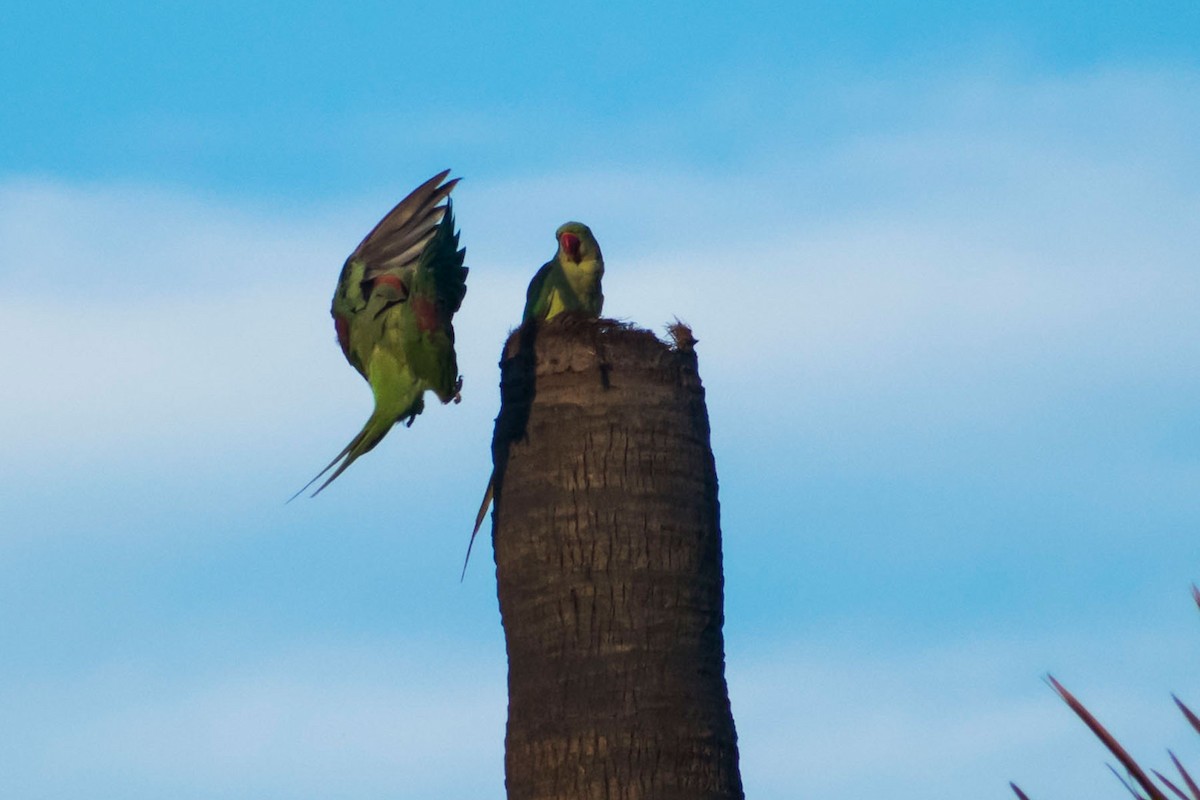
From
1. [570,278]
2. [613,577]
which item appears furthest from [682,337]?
[570,278]

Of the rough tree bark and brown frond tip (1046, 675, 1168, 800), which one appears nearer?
brown frond tip (1046, 675, 1168, 800)

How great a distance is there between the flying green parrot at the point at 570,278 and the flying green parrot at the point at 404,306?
306cm

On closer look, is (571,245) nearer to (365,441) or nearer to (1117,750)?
(365,441)

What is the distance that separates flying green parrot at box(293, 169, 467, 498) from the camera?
6.75 metres

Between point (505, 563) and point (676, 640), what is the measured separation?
0.70m

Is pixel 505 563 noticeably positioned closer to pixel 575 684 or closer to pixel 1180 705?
pixel 575 684

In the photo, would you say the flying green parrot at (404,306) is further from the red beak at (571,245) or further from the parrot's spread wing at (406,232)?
the red beak at (571,245)

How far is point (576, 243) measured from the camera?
10.4 meters

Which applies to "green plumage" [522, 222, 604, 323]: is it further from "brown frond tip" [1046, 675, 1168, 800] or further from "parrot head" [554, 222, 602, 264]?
"brown frond tip" [1046, 675, 1168, 800]

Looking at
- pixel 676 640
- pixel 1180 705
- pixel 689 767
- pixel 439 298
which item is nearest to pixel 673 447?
pixel 676 640

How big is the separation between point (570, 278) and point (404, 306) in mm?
3515

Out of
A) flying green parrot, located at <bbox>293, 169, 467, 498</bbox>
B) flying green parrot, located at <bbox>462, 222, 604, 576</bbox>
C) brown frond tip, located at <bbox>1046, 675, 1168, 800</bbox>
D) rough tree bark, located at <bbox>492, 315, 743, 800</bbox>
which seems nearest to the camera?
brown frond tip, located at <bbox>1046, 675, 1168, 800</bbox>

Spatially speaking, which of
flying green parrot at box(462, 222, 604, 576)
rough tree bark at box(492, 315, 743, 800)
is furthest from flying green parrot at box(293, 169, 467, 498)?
flying green parrot at box(462, 222, 604, 576)

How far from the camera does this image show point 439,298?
6781 mm
